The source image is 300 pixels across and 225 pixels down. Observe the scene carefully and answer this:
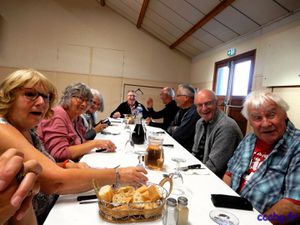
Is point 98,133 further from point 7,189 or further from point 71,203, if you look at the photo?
point 7,189

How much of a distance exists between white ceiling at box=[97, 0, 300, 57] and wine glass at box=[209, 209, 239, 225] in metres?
2.73

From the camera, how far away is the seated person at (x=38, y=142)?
85cm

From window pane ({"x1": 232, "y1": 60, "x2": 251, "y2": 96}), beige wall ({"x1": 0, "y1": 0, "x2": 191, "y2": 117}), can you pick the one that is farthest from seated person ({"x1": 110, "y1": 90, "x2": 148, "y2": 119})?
window pane ({"x1": 232, "y1": 60, "x2": 251, "y2": 96})

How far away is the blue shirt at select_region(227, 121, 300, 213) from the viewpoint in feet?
3.52

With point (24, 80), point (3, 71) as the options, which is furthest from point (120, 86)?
point (24, 80)

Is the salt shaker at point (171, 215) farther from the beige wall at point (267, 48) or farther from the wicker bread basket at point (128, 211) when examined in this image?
the beige wall at point (267, 48)

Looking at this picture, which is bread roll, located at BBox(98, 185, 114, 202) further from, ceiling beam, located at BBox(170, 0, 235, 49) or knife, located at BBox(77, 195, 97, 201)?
ceiling beam, located at BBox(170, 0, 235, 49)

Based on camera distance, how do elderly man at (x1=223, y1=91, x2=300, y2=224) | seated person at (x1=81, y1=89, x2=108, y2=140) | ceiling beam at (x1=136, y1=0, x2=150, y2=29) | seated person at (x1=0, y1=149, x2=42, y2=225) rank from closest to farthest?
seated person at (x1=0, y1=149, x2=42, y2=225) < elderly man at (x1=223, y1=91, x2=300, y2=224) < seated person at (x1=81, y1=89, x2=108, y2=140) < ceiling beam at (x1=136, y1=0, x2=150, y2=29)

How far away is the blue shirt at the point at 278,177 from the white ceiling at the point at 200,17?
2.17 metres

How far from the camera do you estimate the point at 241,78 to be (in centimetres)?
393

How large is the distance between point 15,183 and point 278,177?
121cm

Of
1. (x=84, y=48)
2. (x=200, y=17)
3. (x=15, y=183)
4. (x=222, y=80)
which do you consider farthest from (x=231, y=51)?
(x=15, y=183)

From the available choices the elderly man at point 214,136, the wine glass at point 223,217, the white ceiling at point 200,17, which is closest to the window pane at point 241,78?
the white ceiling at point 200,17

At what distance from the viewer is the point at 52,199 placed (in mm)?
1102
